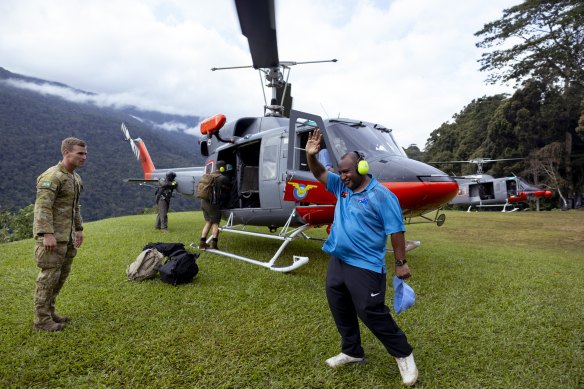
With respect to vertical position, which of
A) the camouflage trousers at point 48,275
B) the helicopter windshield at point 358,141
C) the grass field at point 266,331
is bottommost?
the grass field at point 266,331

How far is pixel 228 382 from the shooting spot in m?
2.47

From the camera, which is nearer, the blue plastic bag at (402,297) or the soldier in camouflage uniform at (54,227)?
the blue plastic bag at (402,297)

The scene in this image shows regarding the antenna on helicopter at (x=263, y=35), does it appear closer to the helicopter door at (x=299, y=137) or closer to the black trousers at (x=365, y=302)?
the helicopter door at (x=299, y=137)

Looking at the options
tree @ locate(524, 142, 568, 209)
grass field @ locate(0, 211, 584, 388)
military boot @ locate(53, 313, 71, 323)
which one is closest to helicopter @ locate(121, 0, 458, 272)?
grass field @ locate(0, 211, 584, 388)

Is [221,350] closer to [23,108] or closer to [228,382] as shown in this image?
[228,382]

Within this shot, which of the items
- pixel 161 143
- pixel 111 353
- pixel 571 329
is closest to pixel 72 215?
pixel 111 353

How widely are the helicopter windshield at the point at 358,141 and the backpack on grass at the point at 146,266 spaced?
2.93 meters

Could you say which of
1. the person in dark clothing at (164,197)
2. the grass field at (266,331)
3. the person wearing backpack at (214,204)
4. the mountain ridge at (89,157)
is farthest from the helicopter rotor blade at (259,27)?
the mountain ridge at (89,157)

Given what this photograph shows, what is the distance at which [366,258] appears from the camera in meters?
2.43

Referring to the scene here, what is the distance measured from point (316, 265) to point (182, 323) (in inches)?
112

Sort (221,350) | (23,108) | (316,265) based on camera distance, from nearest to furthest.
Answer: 1. (221,350)
2. (316,265)
3. (23,108)

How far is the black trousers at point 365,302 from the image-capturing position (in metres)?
2.36

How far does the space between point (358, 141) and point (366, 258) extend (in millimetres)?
2866

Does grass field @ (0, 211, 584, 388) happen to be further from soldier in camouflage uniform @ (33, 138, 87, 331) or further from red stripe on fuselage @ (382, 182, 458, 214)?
red stripe on fuselage @ (382, 182, 458, 214)
